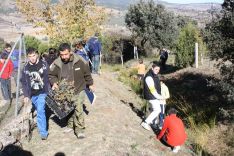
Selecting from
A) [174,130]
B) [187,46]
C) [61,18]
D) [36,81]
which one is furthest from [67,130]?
[187,46]

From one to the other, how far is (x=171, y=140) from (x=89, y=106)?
309 centimetres

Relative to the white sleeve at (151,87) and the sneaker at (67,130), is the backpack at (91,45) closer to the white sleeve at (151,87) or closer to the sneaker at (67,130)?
the white sleeve at (151,87)

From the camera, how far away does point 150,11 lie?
131ft

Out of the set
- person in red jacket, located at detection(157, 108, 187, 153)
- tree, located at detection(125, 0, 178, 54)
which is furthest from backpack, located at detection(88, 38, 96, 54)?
tree, located at detection(125, 0, 178, 54)

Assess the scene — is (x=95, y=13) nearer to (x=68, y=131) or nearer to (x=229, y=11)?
(x=229, y=11)

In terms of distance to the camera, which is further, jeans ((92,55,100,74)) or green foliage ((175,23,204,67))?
green foliage ((175,23,204,67))

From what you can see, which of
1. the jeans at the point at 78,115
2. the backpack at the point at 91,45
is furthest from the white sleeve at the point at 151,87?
the backpack at the point at 91,45

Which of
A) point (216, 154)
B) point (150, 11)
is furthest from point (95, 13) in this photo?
point (150, 11)

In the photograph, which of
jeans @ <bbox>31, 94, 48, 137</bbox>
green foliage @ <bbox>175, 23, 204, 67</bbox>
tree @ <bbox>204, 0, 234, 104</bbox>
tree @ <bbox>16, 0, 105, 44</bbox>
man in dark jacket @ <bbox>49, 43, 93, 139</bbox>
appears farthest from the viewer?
green foliage @ <bbox>175, 23, 204, 67</bbox>

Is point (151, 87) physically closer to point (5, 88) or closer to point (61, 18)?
point (5, 88)

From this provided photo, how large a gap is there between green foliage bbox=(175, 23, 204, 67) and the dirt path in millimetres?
14431

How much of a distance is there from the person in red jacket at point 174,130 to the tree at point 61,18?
41.8 feet

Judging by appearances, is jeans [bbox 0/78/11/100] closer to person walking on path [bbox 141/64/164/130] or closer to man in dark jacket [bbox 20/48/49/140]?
man in dark jacket [bbox 20/48/49/140]

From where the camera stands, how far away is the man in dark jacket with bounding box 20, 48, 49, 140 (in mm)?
7574
